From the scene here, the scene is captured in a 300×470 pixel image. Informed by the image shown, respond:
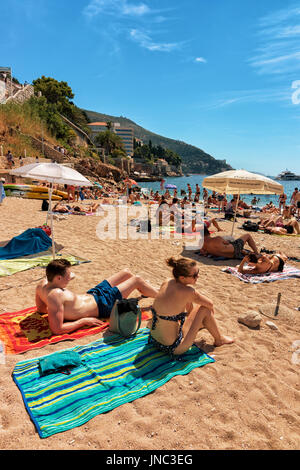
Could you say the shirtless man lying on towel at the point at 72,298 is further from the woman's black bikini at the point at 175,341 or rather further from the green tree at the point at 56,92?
Result: the green tree at the point at 56,92

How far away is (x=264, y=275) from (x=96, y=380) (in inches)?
172

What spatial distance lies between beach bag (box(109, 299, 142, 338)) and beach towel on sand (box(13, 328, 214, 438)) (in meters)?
0.10

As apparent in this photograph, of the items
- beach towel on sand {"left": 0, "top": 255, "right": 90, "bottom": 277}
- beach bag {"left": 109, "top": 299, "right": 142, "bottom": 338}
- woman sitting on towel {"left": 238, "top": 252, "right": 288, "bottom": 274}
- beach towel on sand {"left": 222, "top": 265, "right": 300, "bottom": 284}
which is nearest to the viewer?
beach bag {"left": 109, "top": 299, "right": 142, "bottom": 338}

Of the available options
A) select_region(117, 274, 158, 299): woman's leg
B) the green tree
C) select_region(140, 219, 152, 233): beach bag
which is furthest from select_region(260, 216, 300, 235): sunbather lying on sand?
the green tree

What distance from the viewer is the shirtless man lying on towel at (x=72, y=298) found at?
9.64 feet

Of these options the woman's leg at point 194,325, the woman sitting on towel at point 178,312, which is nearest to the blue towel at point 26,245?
the woman sitting on towel at point 178,312

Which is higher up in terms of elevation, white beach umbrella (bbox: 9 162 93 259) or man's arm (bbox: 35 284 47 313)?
white beach umbrella (bbox: 9 162 93 259)

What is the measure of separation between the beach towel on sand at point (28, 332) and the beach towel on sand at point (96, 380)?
258mm

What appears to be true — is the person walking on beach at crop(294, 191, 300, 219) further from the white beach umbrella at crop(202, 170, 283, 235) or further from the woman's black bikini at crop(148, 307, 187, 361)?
the woman's black bikini at crop(148, 307, 187, 361)

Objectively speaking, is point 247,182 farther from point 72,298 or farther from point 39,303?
point 39,303

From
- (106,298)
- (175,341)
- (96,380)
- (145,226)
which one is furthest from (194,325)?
(145,226)

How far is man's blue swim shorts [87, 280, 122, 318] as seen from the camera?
335cm

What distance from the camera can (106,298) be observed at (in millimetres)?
3367

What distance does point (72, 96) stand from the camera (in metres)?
51.8
